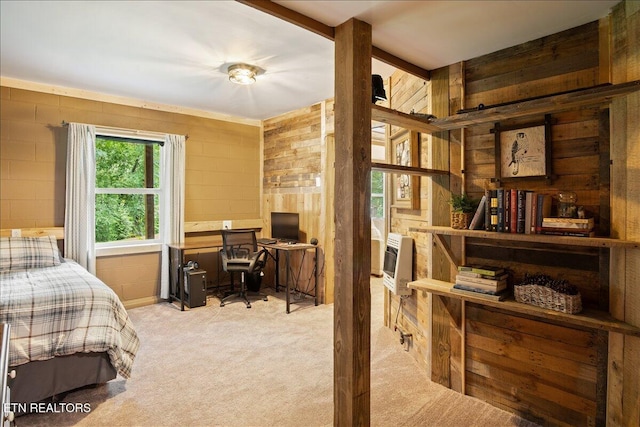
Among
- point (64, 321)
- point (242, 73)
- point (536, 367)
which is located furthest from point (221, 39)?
point (536, 367)

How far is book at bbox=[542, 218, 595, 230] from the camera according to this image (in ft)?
5.90

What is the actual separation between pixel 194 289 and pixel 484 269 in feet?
10.8

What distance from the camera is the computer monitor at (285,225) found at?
Answer: 4793 millimetres

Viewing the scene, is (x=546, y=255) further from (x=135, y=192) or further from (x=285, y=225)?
(x=135, y=192)

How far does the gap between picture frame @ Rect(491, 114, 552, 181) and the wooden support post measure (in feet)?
3.23

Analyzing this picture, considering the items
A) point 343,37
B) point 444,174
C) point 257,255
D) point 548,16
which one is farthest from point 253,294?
point 548,16

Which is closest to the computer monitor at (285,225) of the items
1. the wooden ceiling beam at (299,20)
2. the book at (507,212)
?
the wooden ceiling beam at (299,20)

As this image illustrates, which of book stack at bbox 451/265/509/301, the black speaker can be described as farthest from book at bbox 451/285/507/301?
the black speaker

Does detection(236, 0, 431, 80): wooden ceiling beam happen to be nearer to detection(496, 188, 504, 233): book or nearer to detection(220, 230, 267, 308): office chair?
detection(496, 188, 504, 233): book

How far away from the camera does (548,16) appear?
1.88m

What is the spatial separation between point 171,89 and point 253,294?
275cm

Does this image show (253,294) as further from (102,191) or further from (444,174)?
(444,174)

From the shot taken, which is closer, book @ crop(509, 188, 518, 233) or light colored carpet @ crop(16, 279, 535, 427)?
book @ crop(509, 188, 518, 233)

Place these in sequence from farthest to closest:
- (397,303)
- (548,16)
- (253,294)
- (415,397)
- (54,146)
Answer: (253,294) < (54,146) < (397,303) < (415,397) < (548,16)
